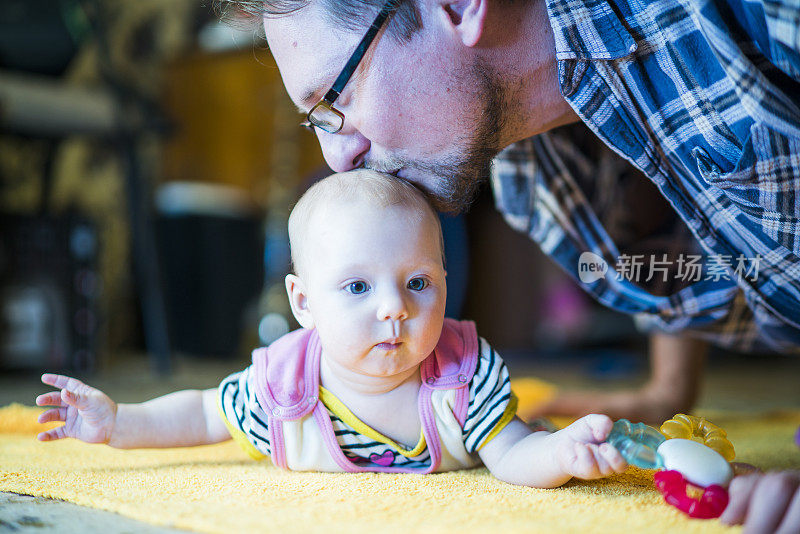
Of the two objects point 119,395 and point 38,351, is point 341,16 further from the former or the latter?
point 38,351

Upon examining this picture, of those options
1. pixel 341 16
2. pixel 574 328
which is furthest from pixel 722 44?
pixel 574 328

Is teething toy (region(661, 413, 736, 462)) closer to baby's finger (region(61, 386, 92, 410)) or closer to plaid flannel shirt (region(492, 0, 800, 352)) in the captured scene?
plaid flannel shirt (region(492, 0, 800, 352))

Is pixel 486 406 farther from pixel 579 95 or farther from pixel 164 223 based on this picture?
pixel 164 223

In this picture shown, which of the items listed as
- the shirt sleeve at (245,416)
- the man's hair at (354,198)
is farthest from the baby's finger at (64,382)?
the man's hair at (354,198)

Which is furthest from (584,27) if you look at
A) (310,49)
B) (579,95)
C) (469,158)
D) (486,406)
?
(486,406)

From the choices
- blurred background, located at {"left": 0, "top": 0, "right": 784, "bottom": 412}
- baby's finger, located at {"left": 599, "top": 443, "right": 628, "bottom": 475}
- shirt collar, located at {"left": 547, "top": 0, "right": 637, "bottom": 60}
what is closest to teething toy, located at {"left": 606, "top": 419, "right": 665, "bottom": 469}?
baby's finger, located at {"left": 599, "top": 443, "right": 628, "bottom": 475}

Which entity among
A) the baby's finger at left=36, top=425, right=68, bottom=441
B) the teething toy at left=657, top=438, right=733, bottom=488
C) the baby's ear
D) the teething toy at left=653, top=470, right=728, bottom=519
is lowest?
the teething toy at left=653, top=470, right=728, bottom=519

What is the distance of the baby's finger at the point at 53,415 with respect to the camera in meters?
0.67

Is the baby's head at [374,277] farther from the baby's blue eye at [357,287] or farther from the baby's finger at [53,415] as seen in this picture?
the baby's finger at [53,415]

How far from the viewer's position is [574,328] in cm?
255

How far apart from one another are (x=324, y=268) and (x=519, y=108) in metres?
0.32

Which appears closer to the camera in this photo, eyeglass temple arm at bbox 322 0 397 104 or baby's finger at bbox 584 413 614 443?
baby's finger at bbox 584 413 614 443

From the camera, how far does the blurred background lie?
5.26 feet

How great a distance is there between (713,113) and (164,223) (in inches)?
70.9
